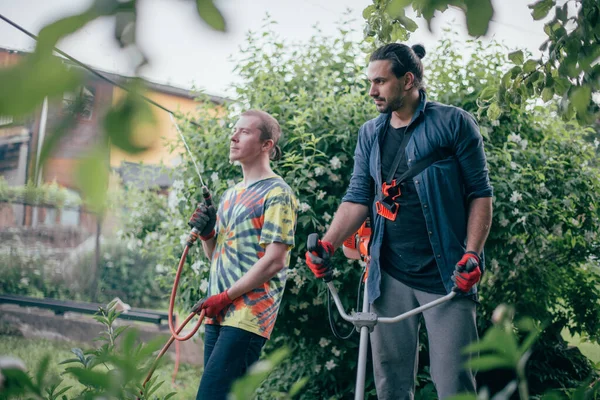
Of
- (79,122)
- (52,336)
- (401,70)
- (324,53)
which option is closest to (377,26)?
(401,70)

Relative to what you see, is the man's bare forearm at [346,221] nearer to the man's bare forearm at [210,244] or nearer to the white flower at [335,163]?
the man's bare forearm at [210,244]

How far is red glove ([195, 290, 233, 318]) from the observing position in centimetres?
270

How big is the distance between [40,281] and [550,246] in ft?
25.3

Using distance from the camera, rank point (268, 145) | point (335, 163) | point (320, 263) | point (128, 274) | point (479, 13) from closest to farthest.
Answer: point (479, 13), point (320, 263), point (268, 145), point (335, 163), point (128, 274)

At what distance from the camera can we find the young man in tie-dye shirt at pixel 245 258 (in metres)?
2.67

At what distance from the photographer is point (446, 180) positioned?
261 cm

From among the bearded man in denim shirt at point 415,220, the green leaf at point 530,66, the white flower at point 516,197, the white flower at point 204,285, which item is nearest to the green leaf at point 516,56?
the green leaf at point 530,66

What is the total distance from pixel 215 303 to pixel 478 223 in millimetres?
1092

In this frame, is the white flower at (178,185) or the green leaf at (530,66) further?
the white flower at (178,185)

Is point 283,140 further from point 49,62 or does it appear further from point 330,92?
point 49,62

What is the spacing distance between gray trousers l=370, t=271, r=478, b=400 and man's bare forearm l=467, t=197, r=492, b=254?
0.21 m

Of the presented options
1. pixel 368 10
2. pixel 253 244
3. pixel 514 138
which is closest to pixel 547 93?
pixel 368 10

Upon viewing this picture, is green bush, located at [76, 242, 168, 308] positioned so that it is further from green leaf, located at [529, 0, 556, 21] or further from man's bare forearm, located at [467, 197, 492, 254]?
green leaf, located at [529, 0, 556, 21]

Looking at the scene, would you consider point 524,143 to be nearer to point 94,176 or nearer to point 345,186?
point 345,186
